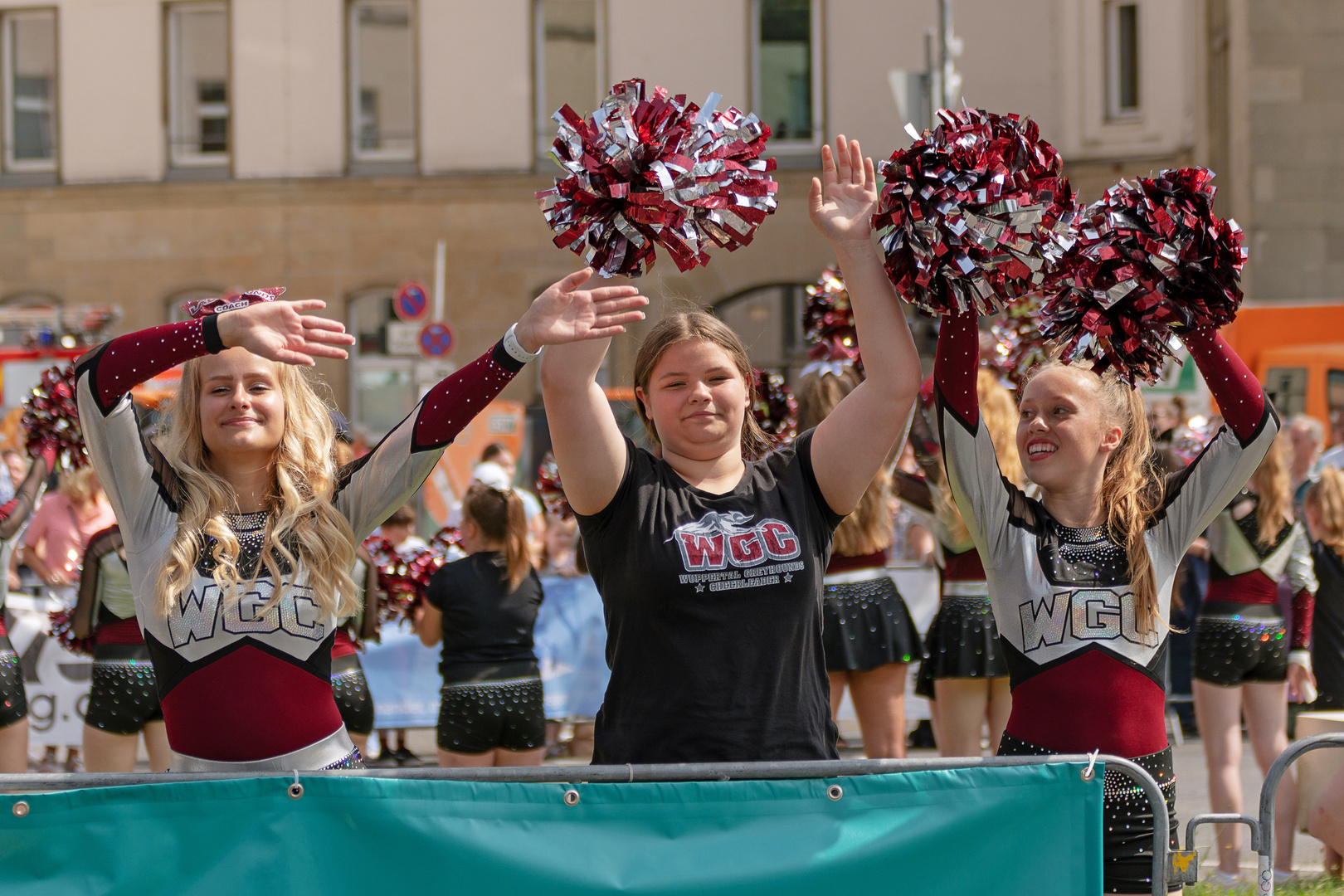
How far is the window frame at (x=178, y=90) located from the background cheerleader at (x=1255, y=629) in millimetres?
15850

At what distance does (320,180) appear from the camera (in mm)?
18359

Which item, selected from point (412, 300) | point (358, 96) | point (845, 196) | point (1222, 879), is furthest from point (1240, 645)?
point (358, 96)

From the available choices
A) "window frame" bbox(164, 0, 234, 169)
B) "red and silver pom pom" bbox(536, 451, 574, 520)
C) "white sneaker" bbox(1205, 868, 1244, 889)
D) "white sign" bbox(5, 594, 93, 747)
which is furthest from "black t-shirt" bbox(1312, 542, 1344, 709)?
"window frame" bbox(164, 0, 234, 169)

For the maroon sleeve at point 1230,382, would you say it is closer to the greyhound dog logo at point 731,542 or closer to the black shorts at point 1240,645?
the greyhound dog logo at point 731,542

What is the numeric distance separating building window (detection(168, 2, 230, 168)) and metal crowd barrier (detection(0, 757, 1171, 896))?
17.7 m

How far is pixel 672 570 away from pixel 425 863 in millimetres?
673

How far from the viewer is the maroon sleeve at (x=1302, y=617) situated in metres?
5.98

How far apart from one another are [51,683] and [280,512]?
18.6ft

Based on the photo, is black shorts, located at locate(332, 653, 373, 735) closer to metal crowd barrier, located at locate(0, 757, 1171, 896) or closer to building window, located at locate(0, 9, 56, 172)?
metal crowd barrier, located at locate(0, 757, 1171, 896)

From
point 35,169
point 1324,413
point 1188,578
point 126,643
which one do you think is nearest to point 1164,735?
point 126,643

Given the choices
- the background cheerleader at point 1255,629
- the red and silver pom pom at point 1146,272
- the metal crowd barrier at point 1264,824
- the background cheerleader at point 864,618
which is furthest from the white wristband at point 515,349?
the background cheerleader at point 1255,629

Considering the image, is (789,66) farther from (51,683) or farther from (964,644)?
(964,644)

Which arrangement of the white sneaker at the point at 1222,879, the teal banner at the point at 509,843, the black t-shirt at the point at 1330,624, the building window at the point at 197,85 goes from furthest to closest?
the building window at the point at 197,85 → the black t-shirt at the point at 1330,624 → the white sneaker at the point at 1222,879 → the teal banner at the point at 509,843

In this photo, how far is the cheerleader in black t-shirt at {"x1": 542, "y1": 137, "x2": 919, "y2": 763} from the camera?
102 inches
